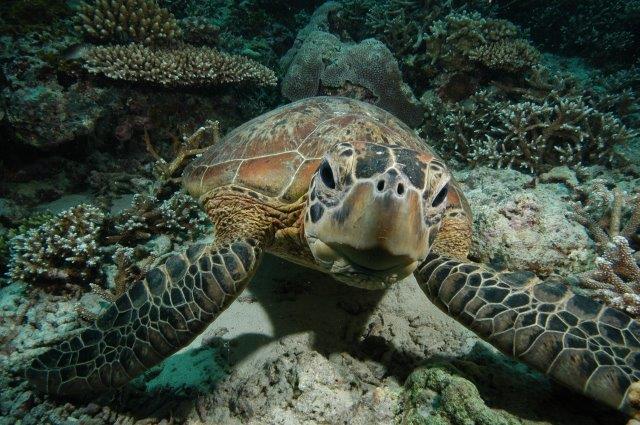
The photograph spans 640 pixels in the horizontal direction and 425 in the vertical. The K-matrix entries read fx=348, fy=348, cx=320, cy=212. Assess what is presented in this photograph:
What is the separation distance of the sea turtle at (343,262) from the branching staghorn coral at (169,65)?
2.61 meters

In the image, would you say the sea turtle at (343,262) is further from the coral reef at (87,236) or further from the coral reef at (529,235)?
the coral reef at (87,236)

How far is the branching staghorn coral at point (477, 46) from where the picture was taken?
250 inches

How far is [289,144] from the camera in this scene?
10.5ft

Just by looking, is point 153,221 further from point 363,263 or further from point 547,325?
point 547,325

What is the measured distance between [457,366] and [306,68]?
20.7 feet

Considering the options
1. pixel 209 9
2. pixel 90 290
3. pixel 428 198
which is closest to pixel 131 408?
pixel 90 290

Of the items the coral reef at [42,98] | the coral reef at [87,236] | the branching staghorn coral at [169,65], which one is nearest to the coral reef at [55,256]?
the coral reef at [87,236]

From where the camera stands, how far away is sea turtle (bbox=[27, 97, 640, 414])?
1716 millimetres

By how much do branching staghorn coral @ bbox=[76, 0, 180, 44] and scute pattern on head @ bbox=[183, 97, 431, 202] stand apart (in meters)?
3.29

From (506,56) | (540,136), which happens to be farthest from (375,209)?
(506,56)

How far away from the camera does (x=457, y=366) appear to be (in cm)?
236

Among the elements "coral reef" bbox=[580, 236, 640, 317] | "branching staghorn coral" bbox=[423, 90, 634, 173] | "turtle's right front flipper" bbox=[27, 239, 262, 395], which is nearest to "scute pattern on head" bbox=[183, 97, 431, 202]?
"turtle's right front flipper" bbox=[27, 239, 262, 395]

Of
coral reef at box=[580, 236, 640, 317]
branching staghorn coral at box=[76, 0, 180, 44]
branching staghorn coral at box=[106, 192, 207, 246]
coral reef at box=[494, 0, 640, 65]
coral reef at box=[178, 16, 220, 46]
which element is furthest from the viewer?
coral reef at box=[494, 0, 640, 65]

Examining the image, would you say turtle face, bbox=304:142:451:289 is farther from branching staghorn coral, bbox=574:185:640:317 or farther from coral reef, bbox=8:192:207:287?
coral reef, bbox=8:192:207:287
